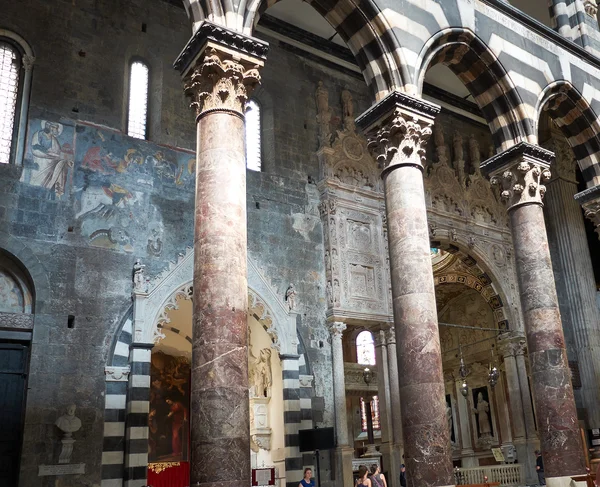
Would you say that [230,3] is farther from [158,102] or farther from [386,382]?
[386,382]

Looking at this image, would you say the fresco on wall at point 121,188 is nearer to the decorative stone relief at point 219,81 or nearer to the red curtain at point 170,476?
the decorative stone relief at point 219,81

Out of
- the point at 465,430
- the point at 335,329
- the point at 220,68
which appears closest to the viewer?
the point at 220,68

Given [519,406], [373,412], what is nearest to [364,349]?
[373,412]

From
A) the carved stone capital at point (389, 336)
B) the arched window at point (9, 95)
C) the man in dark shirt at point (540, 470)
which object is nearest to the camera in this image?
the arched window at point (9, 95)

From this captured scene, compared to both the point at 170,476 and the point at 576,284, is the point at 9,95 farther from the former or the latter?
the point at 576,284

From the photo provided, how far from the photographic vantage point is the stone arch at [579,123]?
12250mm

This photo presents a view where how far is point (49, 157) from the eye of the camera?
38.1 ft

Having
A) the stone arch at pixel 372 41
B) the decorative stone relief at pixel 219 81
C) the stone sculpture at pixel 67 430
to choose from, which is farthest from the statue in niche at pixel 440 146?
the stone sculpture at pixel 67 430

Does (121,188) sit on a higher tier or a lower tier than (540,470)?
higher

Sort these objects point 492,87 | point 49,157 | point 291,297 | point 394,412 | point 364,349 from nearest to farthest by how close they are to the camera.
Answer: point 492,87
point 49,157
point 291,297
point 394,412
point 364,349

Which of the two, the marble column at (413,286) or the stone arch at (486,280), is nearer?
the marble column at (413,286)

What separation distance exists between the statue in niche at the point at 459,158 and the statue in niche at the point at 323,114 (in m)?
4.30

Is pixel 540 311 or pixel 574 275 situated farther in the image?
pixel 574 275

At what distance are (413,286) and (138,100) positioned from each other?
7.85m
